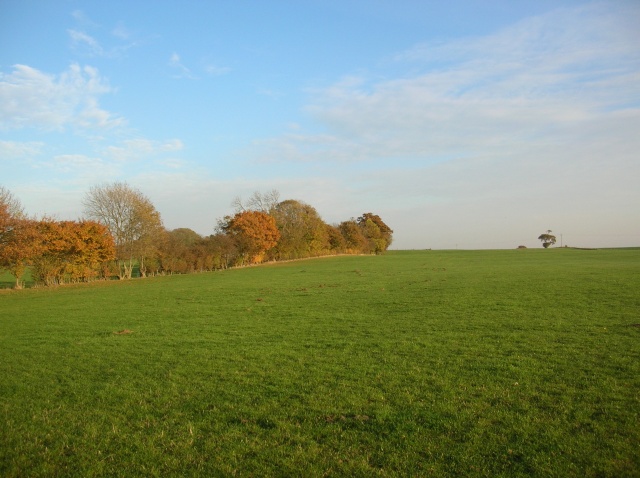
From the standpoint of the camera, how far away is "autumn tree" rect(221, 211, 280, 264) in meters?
72.0

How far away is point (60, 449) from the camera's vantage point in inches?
248

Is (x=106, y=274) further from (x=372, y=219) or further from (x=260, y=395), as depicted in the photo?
(x=372, y=219)

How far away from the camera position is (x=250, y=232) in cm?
7156

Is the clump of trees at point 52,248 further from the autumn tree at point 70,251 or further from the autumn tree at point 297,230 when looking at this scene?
the autumn tree at point 297,230

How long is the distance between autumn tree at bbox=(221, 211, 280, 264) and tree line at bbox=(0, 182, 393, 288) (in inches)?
3.7

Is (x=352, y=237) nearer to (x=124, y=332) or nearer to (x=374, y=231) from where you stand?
(x=374, y=231)

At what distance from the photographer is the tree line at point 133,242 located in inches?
1417

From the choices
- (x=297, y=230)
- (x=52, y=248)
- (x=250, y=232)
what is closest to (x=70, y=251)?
(x=52, y=248)

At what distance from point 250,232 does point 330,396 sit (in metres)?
65.1

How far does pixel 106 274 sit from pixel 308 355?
147 ft

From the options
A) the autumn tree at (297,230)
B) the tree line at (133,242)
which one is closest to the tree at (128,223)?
the tree line at (133,242)

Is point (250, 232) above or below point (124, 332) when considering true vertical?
above

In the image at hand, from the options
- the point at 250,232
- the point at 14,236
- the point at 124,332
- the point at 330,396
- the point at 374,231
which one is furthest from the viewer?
the point at 374,231

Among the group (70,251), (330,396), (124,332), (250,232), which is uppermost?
(250,232)
